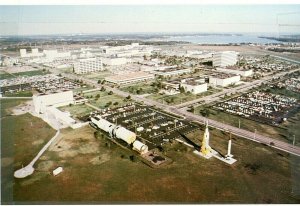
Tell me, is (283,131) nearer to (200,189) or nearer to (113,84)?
(200,189)

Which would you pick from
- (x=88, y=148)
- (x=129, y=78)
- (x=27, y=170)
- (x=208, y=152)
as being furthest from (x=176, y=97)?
(x=27, y=170)

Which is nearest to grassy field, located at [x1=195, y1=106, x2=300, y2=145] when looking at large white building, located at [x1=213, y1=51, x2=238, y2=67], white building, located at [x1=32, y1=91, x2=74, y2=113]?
white building, located at [x1=32, y1=91, x2=74, y2=113]

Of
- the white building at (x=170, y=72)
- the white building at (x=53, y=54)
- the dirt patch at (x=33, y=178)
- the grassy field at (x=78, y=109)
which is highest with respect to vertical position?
the white building at (x=53, y=54)

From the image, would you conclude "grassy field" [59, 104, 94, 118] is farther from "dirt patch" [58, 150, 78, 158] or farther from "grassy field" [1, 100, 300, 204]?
"dirt patch" [58, 150, 78, 158]

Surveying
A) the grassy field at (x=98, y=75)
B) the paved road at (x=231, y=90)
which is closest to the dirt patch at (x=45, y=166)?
the paved road at (x=231, y=90)

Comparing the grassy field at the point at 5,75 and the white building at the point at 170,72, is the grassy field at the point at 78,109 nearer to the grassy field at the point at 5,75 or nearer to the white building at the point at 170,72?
the white building at the point at 170,72
